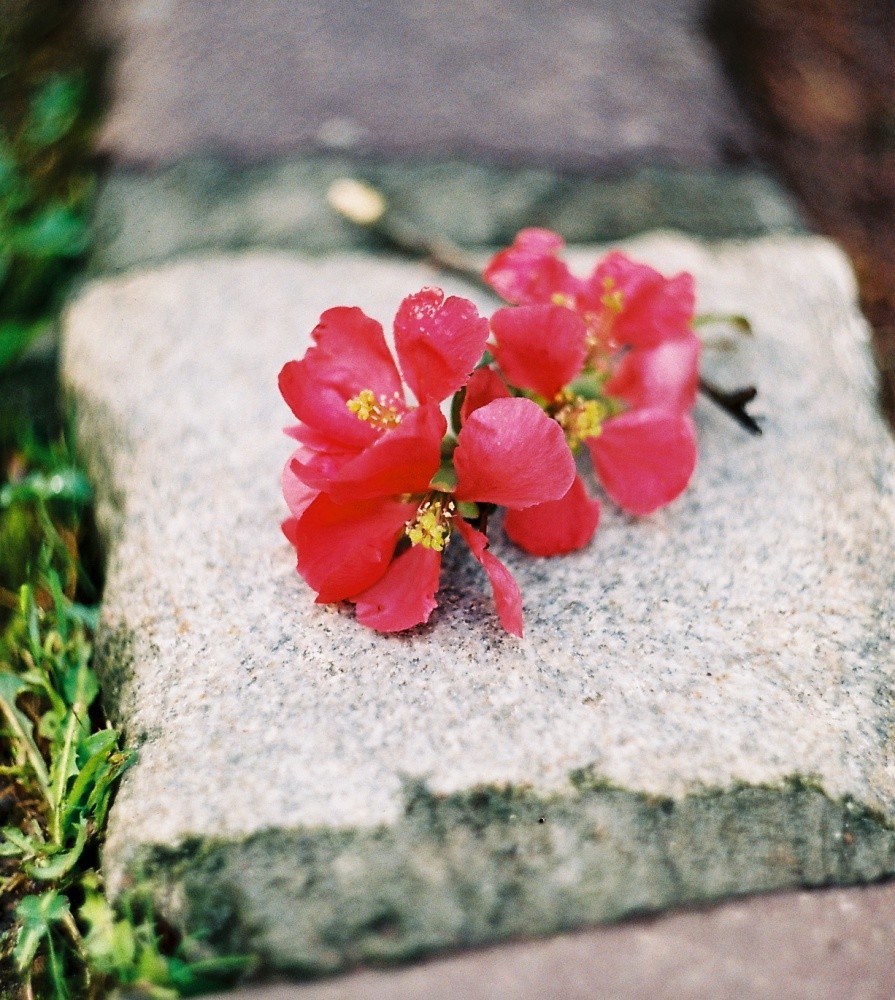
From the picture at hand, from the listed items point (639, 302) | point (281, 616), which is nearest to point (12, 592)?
point (281, 616)

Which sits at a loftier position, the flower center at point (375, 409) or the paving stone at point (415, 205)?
the flower center at point (375, 409)

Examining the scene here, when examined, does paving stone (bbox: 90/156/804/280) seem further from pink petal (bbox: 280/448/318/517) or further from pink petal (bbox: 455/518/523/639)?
pink petal (bbox: 455/518/523/639)

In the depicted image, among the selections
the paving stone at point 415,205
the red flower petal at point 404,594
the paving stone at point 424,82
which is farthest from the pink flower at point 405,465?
the paving stone at point 424,82

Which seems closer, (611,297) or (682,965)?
(682,965)

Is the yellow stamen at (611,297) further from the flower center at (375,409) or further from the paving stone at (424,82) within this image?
the paving stone at (424,82)

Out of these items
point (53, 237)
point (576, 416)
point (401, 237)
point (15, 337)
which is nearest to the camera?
point (576, 416)

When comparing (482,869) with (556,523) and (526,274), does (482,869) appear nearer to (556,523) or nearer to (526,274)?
(556,523)

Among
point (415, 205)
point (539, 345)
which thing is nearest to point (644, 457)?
point (539, 345)
